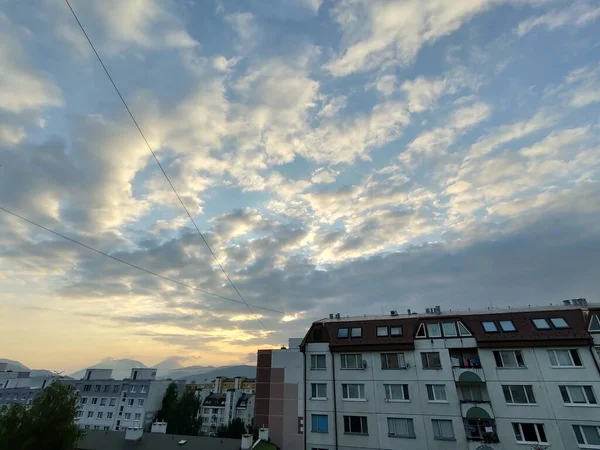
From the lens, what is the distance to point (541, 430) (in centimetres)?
2617

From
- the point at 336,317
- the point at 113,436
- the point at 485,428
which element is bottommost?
the point at 113,436

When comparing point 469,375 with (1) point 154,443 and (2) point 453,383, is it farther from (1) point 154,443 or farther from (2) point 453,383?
(1) point 154,443

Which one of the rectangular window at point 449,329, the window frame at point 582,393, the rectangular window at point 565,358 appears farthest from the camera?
the rectangular window at point 449,329

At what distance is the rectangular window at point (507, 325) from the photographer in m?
29.9

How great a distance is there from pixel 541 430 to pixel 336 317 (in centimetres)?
2187

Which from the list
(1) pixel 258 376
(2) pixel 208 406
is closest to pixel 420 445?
(1) pixel 258 376

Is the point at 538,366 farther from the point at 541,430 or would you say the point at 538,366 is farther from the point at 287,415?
the point at 287,415

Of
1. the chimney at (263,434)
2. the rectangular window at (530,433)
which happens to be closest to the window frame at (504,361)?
the rectangular window at (530,433)

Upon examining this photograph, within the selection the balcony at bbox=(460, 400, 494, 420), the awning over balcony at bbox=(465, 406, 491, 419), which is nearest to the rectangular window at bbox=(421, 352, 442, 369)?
the balcony at bbox=(460, 400, 494, 420)

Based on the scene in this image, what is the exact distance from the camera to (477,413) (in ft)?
91.2

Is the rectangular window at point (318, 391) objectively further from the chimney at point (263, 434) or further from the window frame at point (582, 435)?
the window frame at point (582, 435)

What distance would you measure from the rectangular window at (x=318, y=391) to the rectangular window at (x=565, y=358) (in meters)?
21.9

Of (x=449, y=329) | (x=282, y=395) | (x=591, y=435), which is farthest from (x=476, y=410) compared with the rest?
(x=282, y=395)

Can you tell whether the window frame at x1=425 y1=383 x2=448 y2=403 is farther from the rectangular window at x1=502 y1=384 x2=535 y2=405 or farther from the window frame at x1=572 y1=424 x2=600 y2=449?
the window frame at x1=572 y1=424 x2=600 y2=449
